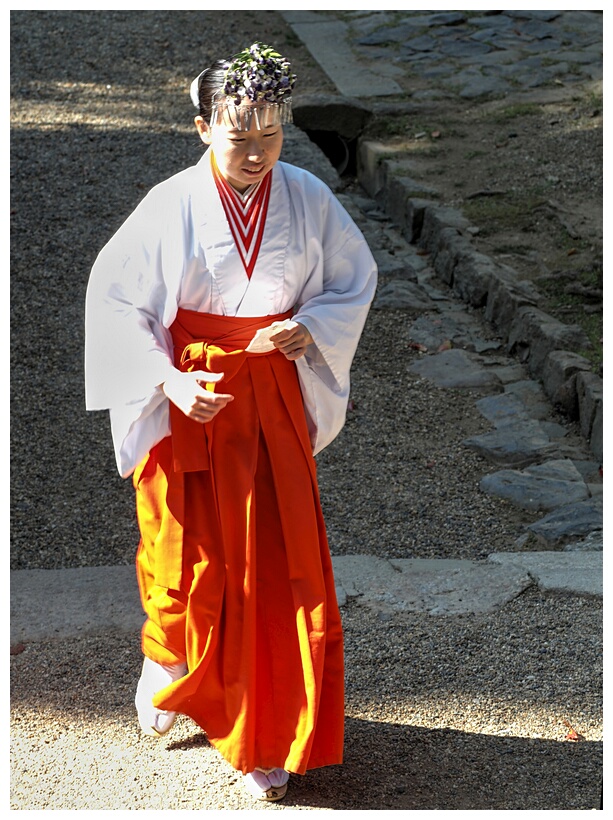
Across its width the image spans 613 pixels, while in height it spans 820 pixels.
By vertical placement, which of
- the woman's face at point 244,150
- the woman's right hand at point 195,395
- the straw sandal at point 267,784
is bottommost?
the straw sandal at point 267,784

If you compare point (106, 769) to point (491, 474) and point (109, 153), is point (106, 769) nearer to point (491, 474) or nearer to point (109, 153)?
point (491, 474)

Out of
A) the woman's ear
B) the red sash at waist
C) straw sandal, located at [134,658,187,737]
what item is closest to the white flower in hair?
the woman's ear

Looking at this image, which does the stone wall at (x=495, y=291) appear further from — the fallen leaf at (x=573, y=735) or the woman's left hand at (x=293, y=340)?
the woman's left hand at (x=293, y=340)

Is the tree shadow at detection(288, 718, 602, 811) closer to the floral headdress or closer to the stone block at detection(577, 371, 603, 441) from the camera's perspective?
the floral headdress

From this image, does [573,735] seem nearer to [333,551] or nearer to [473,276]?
[333,551]

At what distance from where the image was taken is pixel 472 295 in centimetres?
628

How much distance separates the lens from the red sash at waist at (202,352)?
250cm

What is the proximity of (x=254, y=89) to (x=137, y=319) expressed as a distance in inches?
23.6

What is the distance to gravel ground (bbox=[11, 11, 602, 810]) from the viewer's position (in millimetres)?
2713

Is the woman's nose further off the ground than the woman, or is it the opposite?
the woman's nose

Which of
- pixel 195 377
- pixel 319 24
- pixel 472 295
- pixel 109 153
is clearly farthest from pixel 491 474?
pixel 319 24

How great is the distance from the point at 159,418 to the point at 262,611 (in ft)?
1.77

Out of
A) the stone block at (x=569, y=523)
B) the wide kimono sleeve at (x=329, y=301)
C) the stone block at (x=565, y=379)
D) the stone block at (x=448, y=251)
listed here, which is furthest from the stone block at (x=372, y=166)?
the wide kimono sleeve at (x=329, y=301)

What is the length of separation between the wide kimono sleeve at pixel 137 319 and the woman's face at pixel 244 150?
0.16 m
